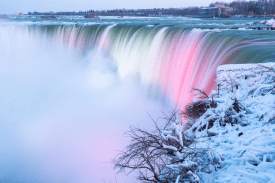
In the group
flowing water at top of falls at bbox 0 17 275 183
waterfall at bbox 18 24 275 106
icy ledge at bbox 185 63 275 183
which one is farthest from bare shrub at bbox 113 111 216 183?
flowing water at top of falls at bbox 0 17 275 183

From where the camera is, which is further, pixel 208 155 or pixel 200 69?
pixel 200 69

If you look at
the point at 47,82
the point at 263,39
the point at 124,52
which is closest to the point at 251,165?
the point at 263,39

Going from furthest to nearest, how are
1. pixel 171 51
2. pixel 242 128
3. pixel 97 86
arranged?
pixel 97 86 → pixel 171 51 → pixel 242 128

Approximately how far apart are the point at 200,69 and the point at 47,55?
17.6m

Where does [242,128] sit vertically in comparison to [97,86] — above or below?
above

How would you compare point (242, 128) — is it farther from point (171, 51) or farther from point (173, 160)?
point (171, 51)

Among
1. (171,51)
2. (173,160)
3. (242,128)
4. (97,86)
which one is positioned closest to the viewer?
(173,160)

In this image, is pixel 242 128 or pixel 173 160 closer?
pixel 173 160

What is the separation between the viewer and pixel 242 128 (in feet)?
11.7

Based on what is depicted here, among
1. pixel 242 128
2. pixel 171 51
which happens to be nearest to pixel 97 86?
pixel 171 51

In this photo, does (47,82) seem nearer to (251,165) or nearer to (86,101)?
(86,101)

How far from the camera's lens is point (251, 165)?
2707 mm

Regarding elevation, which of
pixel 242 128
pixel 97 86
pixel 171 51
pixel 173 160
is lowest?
pixel 97 86

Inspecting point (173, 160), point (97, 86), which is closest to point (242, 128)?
point (173, 160)
